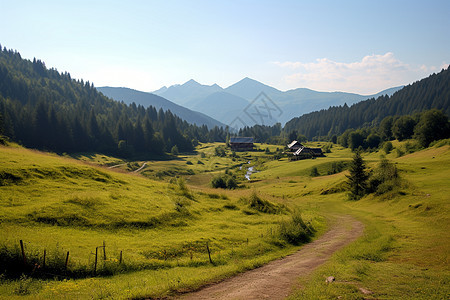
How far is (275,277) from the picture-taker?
52.3 ft

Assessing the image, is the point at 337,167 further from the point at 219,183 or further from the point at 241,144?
the point at 241,144

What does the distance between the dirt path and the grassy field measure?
0.77 metres

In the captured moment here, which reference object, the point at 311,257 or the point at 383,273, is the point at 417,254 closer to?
the point at 383,273

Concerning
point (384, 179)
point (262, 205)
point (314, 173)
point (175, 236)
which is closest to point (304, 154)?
point (314, 173)

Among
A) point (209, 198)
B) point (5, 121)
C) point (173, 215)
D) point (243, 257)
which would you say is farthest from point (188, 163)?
point (243, 257)

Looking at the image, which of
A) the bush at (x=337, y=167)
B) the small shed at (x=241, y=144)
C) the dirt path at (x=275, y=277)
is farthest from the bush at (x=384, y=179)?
the small shed at (x=241, y=144)

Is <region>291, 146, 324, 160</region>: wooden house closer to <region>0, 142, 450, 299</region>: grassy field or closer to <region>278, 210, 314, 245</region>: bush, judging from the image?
<region>0, 142, 450, 299</region>: grassy field

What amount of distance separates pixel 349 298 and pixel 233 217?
67.6 ft

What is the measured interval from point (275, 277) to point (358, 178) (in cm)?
4253

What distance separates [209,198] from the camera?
39.1 m

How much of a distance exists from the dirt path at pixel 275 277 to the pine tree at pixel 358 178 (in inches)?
1119

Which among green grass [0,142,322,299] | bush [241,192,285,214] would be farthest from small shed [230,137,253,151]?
green grass [0,142,322,299]

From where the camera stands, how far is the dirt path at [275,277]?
45.1 ft

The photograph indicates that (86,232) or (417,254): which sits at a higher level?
(86,232)
